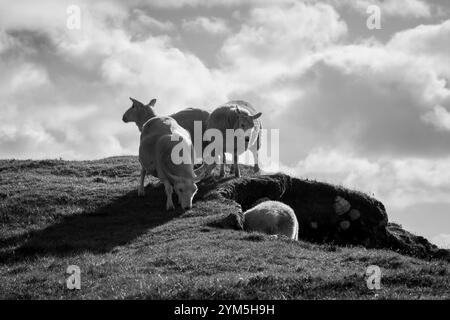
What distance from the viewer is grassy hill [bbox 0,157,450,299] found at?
47.6 feet

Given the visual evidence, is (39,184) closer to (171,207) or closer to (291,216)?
(171,207)

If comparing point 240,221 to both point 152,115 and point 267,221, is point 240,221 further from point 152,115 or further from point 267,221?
point 152,115

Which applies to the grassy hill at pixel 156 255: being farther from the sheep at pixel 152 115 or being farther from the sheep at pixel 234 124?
the sheep at pixel 152 115

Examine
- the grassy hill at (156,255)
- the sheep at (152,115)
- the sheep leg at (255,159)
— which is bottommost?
the grassy hill at (156,255)

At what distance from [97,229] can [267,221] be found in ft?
18.1

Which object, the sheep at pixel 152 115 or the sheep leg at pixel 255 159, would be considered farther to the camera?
the sheep leg at pixel 255 159

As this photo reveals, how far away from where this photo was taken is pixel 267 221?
2252cm

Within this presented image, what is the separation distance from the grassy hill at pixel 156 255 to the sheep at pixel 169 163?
68 cm

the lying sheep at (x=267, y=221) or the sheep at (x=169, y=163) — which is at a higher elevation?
the sheep at (x=169, y=163)

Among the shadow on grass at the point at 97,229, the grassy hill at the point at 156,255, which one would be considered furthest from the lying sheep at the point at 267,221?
the shadow on grass at the point at 97,229

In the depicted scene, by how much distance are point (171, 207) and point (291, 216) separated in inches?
170

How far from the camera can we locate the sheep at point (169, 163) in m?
24.4

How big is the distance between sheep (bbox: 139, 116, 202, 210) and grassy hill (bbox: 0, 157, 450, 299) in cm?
68
